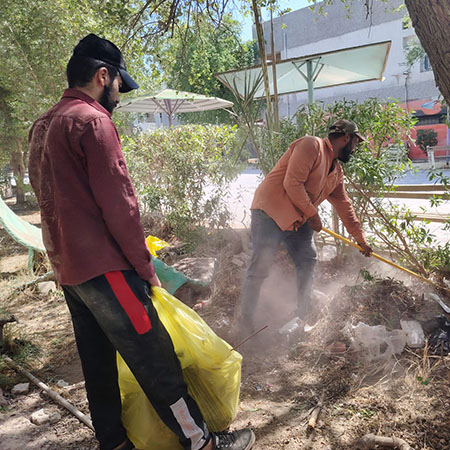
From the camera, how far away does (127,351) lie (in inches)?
67.2

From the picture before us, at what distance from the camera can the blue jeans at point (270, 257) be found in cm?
312

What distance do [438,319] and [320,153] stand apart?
1537 mm

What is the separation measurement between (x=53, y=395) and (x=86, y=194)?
1.73 m

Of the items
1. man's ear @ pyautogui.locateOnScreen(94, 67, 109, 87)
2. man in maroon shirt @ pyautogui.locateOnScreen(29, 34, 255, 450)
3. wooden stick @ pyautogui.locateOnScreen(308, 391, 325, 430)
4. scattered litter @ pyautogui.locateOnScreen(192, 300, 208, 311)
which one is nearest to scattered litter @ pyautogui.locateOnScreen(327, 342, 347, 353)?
wooden stick @ pyautogui.locateOnScreen(308, 391, 325, 430)

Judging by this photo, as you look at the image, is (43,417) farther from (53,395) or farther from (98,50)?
(98,50)

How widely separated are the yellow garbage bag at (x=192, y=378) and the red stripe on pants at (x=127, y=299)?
22 centimetres

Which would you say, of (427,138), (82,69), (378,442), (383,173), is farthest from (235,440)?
(427,138)

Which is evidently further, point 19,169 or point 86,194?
point 19,169

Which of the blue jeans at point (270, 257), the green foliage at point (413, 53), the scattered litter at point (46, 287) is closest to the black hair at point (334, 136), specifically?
the blue jeans at point (270, 257)

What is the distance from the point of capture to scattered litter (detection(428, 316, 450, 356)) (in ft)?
8.96

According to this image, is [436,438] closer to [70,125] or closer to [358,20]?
[70,125]

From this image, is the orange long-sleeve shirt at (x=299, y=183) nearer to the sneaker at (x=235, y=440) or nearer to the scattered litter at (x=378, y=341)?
the scattered litter at (x=378, y=341)

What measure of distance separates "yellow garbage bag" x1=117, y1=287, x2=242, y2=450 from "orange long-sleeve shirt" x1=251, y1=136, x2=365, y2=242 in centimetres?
130

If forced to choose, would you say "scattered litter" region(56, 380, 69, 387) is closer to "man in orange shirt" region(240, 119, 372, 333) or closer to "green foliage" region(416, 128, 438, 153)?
"man in orange shirt" region(240, 119, 372, 333)
